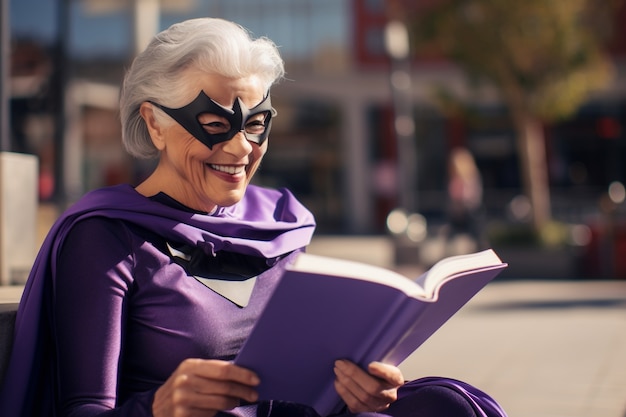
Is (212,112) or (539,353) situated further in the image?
(539,353)

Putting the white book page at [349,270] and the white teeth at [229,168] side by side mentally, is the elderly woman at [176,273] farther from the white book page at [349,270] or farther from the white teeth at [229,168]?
the white book page at [349,270]

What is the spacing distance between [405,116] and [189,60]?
42.6 feet

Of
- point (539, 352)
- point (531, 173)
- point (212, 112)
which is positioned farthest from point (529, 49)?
point (212, 112)

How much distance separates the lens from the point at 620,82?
81.9ft

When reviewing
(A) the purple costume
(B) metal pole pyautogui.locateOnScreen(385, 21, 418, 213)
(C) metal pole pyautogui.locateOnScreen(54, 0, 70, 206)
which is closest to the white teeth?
(A) the purple costume

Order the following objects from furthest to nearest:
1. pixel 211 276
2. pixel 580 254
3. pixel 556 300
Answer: pixel 580 254, pixel 556 300, pixel 211 276

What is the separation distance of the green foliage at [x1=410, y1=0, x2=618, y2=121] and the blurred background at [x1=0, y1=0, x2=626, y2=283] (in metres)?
0.02

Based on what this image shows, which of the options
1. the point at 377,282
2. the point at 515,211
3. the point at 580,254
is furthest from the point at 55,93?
the point at 515,211

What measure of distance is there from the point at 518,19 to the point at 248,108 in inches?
442

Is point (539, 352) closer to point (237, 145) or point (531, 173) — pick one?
point (237, 145)

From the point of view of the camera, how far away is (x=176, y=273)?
1.94 meters

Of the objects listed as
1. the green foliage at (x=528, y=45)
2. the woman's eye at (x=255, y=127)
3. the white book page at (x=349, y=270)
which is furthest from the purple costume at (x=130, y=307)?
the green foliage at (x=528, y=45)

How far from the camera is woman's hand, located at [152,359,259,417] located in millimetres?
1603

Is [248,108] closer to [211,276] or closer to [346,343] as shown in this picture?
[211,276]
